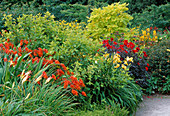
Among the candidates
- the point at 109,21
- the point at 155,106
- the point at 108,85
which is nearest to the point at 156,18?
the point at 109,21

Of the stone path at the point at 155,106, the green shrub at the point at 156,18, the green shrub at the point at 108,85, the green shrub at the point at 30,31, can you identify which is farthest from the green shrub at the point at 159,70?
the green shrub at the point at 156,18

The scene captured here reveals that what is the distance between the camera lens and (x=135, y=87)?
4.59 metres

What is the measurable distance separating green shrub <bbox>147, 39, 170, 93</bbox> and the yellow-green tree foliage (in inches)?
57.8

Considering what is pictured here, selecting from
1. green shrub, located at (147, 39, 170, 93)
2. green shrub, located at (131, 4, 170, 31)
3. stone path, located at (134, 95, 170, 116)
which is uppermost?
green shrub, located at (131, 4, 170, 31)

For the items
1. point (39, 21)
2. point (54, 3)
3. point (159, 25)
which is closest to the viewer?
point (39, 21)

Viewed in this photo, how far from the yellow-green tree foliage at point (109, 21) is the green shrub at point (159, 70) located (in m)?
1.47

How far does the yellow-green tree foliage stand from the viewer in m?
6.86

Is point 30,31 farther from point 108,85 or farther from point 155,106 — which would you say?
point 155,106

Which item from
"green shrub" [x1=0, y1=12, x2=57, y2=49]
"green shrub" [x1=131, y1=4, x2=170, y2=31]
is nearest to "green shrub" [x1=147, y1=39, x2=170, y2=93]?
"green shrub" [x1=0, y1=12, x2=57, y2=49]

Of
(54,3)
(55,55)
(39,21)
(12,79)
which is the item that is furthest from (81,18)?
(12,79)

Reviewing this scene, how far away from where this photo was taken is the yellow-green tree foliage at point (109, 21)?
6863mm

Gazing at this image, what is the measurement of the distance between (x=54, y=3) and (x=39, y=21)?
7520 mm

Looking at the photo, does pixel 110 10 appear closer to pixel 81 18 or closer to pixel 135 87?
pixel 135 87

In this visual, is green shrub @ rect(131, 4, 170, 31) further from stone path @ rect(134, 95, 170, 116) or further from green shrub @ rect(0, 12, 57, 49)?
green shrub @ rect(0, 12, 57, 49)
